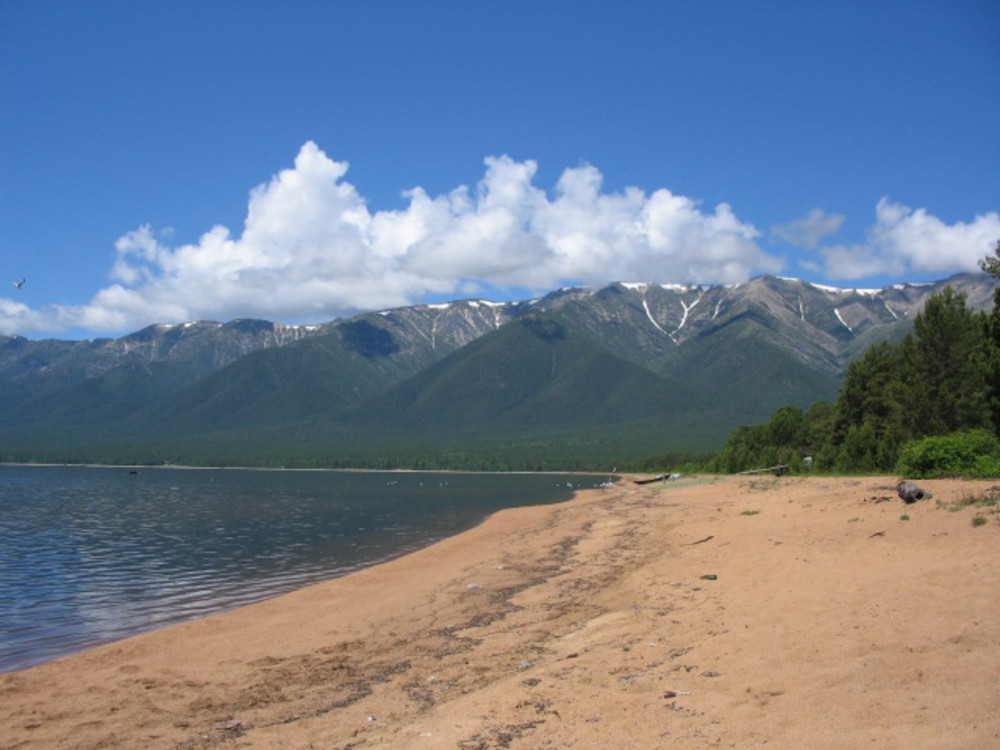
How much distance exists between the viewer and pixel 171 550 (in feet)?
157

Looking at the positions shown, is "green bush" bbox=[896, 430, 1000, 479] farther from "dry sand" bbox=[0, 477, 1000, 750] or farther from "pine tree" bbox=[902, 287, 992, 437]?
"pine tree" bbox=[902, 287, 992, 437]

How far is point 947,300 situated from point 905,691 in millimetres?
55774

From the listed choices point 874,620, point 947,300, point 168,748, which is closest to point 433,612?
point 168,748

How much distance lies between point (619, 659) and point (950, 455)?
27.2 meters

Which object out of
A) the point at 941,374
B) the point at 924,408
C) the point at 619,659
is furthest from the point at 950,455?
the point at 619,659

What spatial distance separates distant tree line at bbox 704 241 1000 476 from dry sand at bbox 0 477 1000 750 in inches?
314

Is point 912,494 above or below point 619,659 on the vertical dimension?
above

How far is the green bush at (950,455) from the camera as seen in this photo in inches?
1310

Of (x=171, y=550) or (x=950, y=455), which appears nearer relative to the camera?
(x=950, y=455)

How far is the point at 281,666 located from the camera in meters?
18.2

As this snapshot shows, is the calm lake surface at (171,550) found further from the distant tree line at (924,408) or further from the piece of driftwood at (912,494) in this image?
the distant tree line at (924,408)

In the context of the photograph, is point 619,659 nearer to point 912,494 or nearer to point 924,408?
point 912,494

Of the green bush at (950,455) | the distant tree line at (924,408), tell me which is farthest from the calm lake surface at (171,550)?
the distant tree line at (924,408)

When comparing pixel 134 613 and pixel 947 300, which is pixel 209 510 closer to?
pixel 134 613
